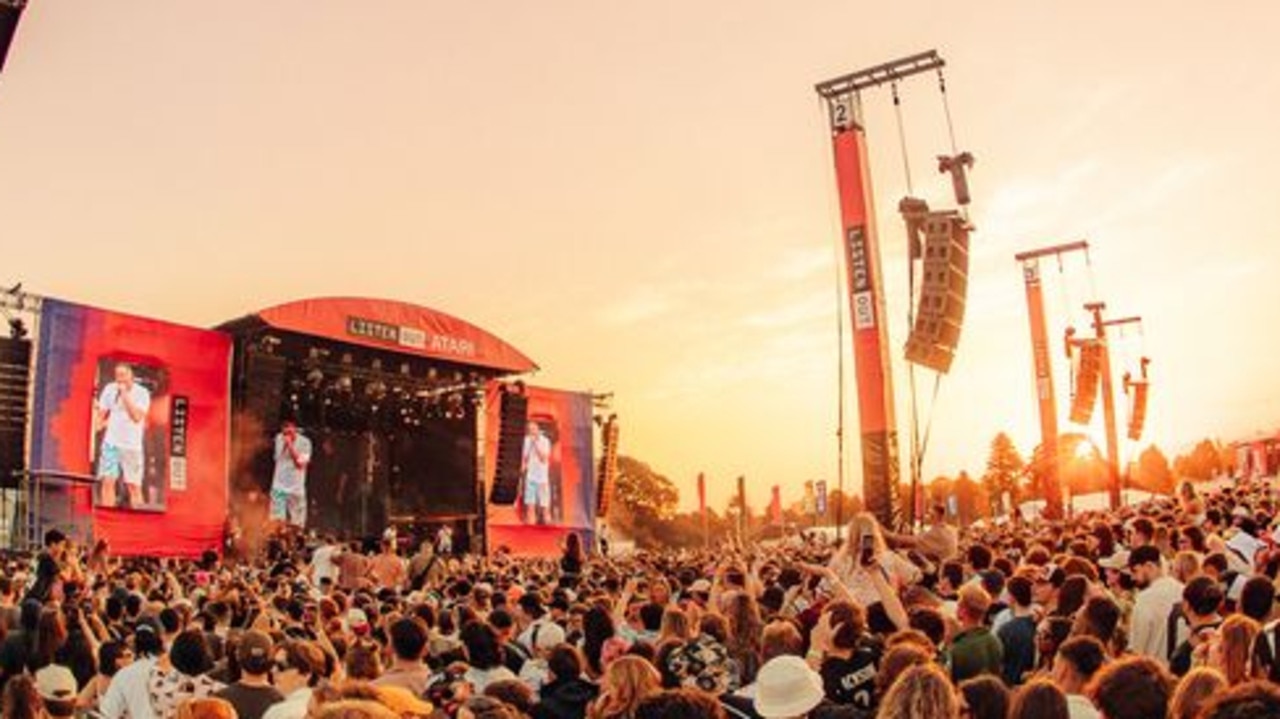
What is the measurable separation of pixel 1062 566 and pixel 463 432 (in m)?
26.7

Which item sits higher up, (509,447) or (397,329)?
(397,329)

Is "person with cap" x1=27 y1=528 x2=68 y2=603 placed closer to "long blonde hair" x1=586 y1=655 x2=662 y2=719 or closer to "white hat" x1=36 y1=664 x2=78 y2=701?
"white hat" x1=36 y1=664 x2=78 y2=701

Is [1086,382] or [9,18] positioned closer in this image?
[9,18]

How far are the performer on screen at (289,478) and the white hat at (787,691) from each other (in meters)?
24.4

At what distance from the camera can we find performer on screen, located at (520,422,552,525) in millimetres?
33578

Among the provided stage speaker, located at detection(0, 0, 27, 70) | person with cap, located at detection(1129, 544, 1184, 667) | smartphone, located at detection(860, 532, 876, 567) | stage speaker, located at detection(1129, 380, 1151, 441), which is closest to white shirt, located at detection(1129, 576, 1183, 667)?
person with cap, located at detection(1129, 544, 1184, 667)

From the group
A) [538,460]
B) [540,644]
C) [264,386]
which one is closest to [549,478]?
[538,460]

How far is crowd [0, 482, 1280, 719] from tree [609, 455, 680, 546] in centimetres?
6781

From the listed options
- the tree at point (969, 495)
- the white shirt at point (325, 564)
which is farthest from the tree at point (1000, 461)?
the white shirt at point (325, 564)

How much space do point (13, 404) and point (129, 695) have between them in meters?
16.7

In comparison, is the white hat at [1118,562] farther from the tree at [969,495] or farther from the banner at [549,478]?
the tree at [969,495]

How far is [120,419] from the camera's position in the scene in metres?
23.0

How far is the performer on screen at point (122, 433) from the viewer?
22547mm

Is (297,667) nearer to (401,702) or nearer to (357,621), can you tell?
(401,702)
